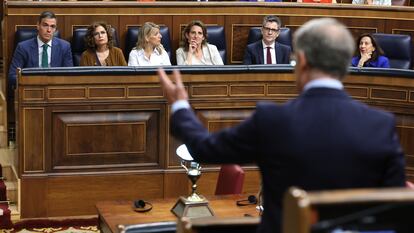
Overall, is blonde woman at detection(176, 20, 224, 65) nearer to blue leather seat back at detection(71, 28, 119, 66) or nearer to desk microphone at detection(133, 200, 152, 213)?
blue leather seat back at detection(71, 28, 119, 66)

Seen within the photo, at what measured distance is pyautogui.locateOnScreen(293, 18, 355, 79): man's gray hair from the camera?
6.63 feet

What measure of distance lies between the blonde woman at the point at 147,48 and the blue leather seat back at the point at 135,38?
10.4 inches

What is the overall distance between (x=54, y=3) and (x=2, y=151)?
4.38 feet

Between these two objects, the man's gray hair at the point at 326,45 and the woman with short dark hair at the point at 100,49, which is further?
the woman with short dark hair at the point at 100,49

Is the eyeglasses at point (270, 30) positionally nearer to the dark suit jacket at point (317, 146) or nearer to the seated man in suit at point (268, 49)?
the seated man in suit at point (268, 49)

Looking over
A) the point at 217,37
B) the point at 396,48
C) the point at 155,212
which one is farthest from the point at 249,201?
the point at 396,48

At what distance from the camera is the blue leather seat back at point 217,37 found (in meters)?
6.88

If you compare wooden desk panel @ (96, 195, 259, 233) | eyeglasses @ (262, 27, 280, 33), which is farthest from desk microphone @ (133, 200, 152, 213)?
eyeglasses @ (262, 27, 280, 33)

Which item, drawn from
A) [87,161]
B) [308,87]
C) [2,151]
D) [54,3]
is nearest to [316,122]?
[308,87]

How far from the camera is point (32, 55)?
237 inches

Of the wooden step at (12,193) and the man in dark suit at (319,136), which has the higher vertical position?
the man in dark suit at (319,136)

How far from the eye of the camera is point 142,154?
5234 millimetres

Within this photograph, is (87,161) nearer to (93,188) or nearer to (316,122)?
(93,188)

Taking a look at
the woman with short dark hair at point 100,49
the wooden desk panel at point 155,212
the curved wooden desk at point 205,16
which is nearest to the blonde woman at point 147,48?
the woman with short dark hair at point 100,49
